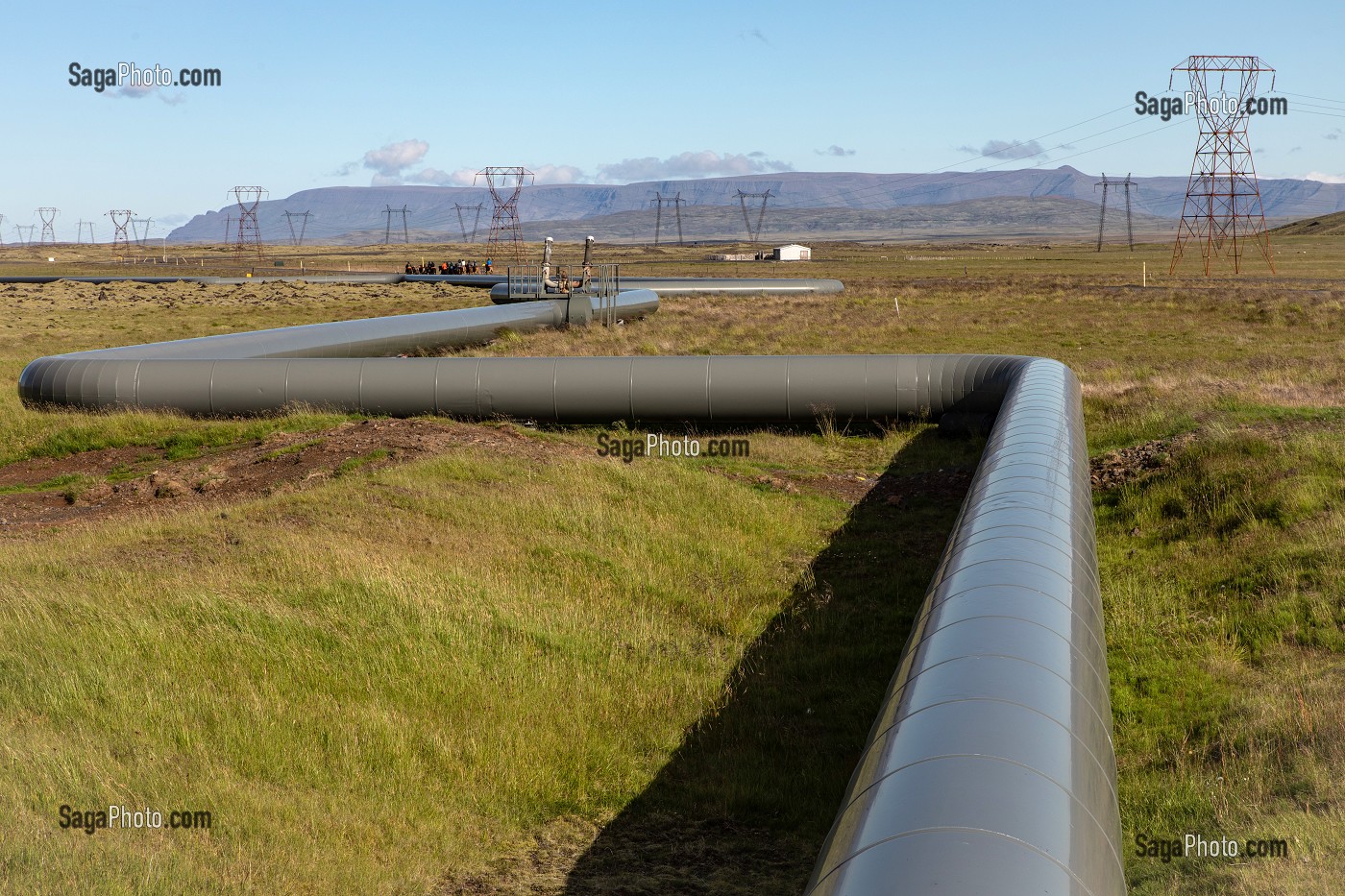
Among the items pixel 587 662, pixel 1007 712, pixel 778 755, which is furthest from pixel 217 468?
pixel 1007 712

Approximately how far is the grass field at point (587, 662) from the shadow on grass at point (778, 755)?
0.03m

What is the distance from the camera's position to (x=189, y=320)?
41312 mm

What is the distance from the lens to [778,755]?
7.64 m

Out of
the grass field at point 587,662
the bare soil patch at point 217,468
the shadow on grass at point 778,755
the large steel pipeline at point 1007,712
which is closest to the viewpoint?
the large steel pipeline at point 1007,712

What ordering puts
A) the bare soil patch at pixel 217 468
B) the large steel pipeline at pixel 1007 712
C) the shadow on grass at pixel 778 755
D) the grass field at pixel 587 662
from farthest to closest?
the bare soil patch at pixel 217 468 < the shadow on grass at pixel 778 755 < the grass field at pixel 587 662 < the large steel pipeline at pixel 1007 712

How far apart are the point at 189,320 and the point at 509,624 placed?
120ft

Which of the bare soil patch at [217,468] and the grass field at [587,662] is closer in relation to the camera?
the grass field at [587,662]

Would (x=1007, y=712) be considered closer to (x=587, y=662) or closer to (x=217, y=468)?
(x=587, y=662)

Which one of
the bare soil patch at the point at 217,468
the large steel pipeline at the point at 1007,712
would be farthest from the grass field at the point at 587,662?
the large steel pipeline at the point at 1007,712

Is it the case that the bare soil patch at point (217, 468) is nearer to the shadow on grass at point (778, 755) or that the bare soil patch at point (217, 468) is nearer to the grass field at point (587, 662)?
the grass field at point (587, 662)

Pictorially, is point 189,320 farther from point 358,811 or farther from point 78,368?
point 358,811

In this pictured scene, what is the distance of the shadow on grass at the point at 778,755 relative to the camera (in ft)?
20.7

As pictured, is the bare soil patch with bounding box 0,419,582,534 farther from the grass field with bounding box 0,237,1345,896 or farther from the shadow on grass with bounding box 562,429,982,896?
the shadow on grass with bounding box 562,429,982,896

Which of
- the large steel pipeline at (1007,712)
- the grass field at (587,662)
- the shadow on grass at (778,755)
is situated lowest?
the shadow on grass at (778,755)
